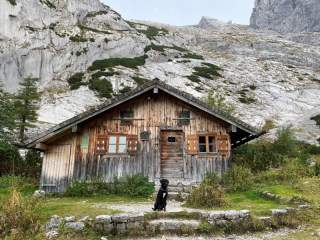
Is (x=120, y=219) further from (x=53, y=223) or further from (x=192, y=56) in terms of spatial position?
(x=192, y=56)

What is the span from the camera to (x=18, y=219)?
1115cm

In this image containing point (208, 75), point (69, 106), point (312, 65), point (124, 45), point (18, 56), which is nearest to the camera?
point (69, 106)

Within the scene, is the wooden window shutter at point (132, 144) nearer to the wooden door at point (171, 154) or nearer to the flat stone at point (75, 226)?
the wooden door at point (171, 154)

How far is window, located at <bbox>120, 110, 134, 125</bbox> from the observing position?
2144cm

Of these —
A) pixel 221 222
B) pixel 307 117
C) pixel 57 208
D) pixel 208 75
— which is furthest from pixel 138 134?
pixel 208 75

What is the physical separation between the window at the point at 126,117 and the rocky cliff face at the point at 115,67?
24.8 metres

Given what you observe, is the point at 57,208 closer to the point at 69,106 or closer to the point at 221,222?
the point at 221,222

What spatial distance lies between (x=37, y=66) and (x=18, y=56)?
323 cm

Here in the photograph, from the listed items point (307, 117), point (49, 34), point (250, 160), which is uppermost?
point (49, 34)

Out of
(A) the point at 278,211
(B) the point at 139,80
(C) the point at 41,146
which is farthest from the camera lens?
(B) the point at 139,80

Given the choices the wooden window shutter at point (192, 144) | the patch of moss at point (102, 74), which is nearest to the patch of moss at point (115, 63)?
the patch of moss at point (102, 74)

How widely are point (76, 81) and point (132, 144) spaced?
39.5 m

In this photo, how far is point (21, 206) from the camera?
37.8ft

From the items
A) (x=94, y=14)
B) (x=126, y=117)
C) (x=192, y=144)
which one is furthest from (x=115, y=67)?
(x=192, y=144)
